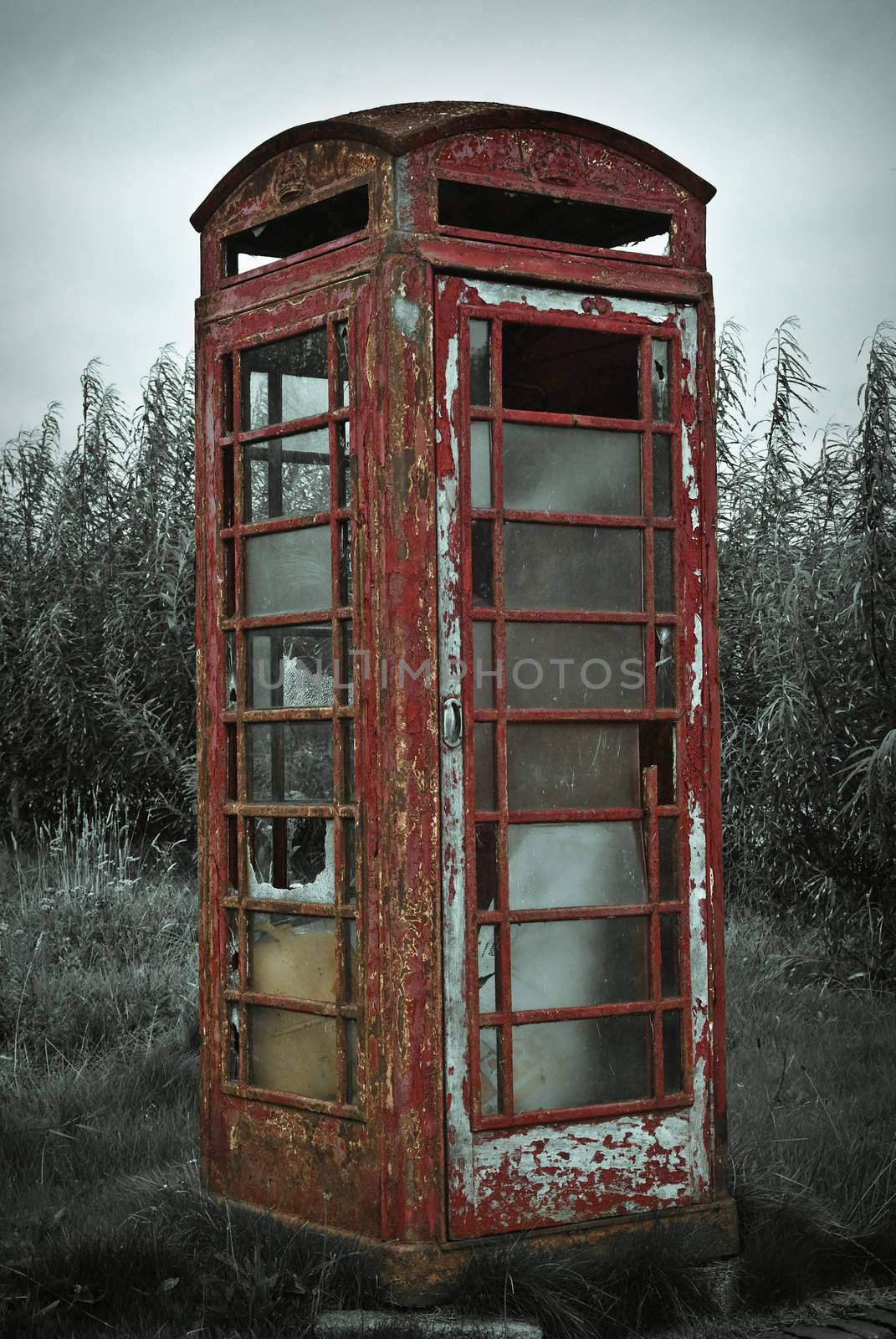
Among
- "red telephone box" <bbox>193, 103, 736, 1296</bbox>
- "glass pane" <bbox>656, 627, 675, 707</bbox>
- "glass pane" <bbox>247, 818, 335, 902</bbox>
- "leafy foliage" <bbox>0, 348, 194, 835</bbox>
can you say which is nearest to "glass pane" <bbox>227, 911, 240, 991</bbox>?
"red telephone box" <bbox>193, 103, 736, 1296</bbox>

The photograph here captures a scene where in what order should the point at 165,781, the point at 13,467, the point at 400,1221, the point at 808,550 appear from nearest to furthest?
the point at 400,1221 < the point at 808,550 < the point at 165,781 < the point at 13,467

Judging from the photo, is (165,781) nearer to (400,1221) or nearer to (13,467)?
(13,467)

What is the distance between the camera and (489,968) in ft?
12.3

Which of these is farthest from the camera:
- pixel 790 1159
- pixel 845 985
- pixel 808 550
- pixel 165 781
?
pixel 165 781

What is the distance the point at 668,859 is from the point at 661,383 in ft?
4.40

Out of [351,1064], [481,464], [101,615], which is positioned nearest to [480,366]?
[481,464]

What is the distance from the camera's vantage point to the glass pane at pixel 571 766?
3818mm

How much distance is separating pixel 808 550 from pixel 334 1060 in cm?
498

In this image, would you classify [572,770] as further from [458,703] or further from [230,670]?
[230,670]

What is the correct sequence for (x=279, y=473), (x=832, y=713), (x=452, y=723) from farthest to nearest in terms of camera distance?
(x=832, y=713), (x=279, y=473), (x=452, y=723)

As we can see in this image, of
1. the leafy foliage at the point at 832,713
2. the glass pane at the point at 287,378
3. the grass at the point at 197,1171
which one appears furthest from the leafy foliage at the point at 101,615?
the glass pane at the point at 287,378

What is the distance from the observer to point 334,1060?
3807 millimetres

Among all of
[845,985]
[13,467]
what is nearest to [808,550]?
[845,985]

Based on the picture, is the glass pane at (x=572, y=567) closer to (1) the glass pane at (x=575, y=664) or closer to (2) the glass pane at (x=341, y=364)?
(1) the glass pane at (x=575, y=664)
